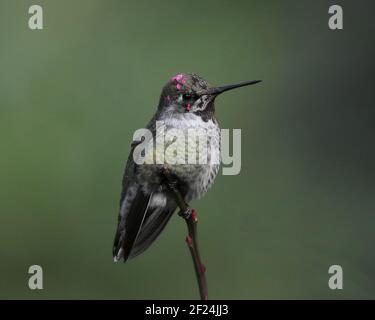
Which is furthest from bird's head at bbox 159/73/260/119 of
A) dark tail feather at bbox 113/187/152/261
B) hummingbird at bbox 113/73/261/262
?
dark tail feather at bbox 113/187/152/261

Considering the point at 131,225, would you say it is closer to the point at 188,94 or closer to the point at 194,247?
the point at 188,94

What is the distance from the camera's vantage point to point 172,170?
3076mm

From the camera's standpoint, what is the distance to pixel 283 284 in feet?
17.0

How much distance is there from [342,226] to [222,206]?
988 millimetres

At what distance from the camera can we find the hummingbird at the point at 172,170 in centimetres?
306

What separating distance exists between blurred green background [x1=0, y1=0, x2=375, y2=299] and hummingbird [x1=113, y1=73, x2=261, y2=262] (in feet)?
5.71

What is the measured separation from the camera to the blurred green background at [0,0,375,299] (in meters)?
5.18

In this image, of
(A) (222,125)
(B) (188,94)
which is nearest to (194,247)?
(B) (188,94)

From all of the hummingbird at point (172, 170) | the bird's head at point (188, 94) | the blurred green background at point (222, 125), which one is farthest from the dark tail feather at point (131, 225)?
the blurred green background at point (222, 125)

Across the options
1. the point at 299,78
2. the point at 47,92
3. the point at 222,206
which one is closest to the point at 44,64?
the point at 47,92

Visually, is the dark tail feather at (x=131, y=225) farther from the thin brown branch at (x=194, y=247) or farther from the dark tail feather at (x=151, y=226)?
the thin brown branch at (x=194, y=247)

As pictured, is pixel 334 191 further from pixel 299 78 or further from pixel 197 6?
pixel 197 6

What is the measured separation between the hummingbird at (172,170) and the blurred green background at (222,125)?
1.74 m

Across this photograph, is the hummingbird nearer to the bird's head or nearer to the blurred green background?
the bird's head
